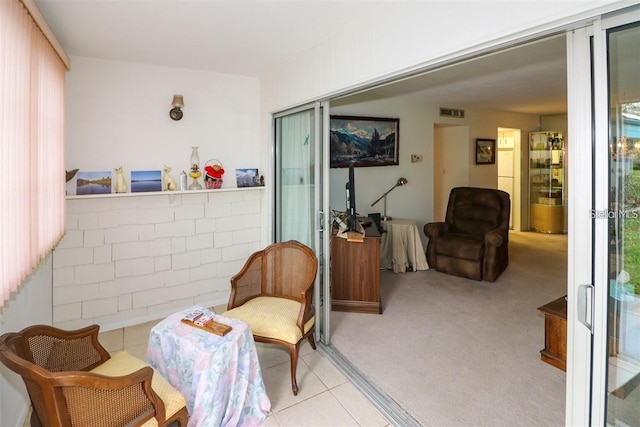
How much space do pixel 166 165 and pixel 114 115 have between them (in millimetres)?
634

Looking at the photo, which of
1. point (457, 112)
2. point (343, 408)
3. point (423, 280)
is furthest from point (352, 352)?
point (457, 112)

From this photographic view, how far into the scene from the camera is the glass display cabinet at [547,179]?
24.2 ft

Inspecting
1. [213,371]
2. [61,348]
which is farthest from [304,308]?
[61,348]

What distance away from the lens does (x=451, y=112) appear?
6020 mm

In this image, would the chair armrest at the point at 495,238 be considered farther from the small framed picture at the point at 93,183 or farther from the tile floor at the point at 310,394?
the small framed picture at the point at 93,183

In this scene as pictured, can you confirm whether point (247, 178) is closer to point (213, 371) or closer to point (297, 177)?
point (297, 177)

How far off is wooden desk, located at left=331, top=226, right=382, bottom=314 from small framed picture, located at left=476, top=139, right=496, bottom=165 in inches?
149

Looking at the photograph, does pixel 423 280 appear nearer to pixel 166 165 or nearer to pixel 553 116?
pixel 166 165

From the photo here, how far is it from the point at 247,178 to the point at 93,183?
4.83 feet

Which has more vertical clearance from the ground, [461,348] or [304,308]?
[304,308]

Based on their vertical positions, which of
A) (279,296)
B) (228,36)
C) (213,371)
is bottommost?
(213,371)

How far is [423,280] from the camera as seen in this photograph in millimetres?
4703

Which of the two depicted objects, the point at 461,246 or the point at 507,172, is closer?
the point at 461,246

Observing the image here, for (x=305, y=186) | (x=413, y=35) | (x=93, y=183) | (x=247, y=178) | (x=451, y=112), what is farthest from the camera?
(x=451, y=112)
